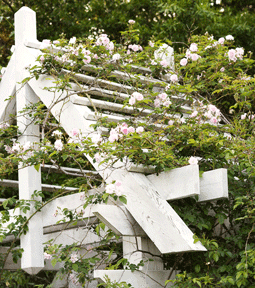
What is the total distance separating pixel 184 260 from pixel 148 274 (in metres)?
0.30

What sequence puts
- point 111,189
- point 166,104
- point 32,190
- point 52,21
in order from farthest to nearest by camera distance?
point 52,21 < point 32,190 < point 166,104 < point 111,189

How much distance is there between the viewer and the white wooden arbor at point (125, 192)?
2.57 m

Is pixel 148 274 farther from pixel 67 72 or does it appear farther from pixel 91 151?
pixel 67 72

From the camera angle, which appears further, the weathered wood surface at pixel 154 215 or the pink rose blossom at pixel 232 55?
the pink rose blossom at pixel 232 55

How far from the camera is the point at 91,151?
2715 millimetres

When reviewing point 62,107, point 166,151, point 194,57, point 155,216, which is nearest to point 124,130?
point 166,151

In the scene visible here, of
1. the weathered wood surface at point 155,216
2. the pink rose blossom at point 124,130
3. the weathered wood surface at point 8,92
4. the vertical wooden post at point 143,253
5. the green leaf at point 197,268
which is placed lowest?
the green leaf at point 197,268

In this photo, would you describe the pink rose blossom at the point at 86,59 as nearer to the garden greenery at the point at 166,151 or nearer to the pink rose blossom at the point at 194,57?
the garden greenery at the point at 166,151

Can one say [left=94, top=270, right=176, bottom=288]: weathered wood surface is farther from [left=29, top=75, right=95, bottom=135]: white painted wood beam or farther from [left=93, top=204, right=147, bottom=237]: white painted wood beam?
[left=29, top=75, right=95, bottom=135]: white painted wood beam

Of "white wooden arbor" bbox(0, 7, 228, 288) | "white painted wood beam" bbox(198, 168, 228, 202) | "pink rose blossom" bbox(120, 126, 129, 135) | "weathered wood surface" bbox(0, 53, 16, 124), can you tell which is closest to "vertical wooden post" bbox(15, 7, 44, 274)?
"white wooden arbor" bbox(0, 7, 228, 288)

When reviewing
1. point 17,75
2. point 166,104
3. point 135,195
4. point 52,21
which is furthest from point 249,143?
point 52,21

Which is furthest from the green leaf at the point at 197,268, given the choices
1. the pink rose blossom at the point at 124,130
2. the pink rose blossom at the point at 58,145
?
the pink rose blossom at the point at 58,145

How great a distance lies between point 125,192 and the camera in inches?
107

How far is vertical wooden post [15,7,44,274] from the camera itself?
3.42 meters
